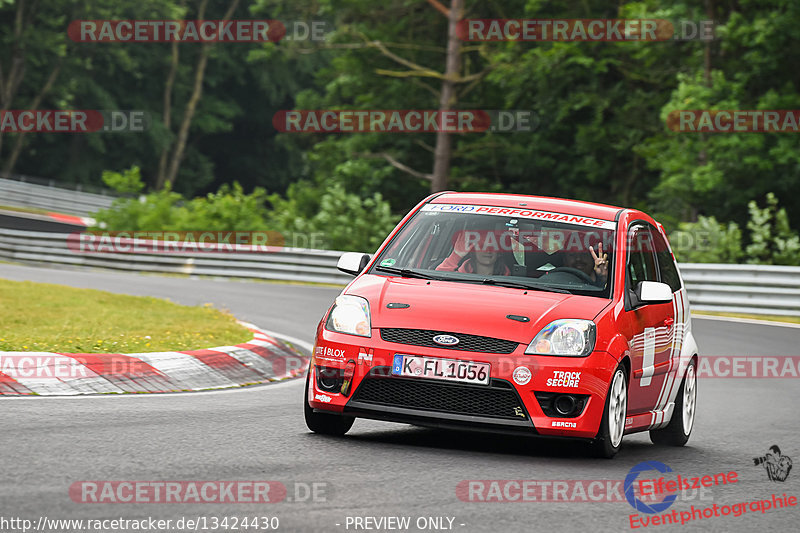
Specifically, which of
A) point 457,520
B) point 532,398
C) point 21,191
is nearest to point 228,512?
point 457,520

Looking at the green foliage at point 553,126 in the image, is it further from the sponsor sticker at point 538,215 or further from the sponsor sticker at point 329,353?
the sponsor sticker at point 329,353

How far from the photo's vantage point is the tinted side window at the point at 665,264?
9.44 m

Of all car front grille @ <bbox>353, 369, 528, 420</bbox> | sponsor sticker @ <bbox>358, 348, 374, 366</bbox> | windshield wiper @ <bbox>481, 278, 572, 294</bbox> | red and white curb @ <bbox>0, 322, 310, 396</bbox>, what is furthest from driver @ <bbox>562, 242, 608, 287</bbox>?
red and white curb @ <bbox>0, 322, 310, 396</bbox>

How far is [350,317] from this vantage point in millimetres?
7781

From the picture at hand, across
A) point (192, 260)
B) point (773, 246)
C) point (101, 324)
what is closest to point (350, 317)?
point (101, 324)

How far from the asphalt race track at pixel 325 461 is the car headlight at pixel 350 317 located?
671mm

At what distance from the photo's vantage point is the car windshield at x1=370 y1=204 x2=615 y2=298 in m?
8.30

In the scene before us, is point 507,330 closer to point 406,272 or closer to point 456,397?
point 456,397

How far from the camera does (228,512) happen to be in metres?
5.52

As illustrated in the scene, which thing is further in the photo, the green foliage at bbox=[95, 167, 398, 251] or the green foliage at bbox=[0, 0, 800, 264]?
the green foliage at bbox=[95, 167, 398, 251]

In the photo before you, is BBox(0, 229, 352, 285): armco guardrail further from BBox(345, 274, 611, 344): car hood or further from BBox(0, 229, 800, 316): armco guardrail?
BBox(345, 274, 611, 344): car hood

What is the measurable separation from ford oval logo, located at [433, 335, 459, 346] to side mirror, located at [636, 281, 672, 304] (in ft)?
4.86

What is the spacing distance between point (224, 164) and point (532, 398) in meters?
70.6

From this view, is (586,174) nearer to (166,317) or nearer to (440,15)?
(440,15)
